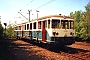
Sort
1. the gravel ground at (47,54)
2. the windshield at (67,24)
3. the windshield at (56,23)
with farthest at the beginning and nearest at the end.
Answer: the windshield at (67,24), the windshield at (56,23), the gravel ground at (47,54)

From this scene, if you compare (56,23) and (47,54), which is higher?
(56,23)

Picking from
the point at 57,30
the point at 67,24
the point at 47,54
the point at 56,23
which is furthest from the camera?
the point at 67,24

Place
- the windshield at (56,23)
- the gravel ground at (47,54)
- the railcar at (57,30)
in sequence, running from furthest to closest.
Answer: the windshield at (56,23), the railcar at (57,30), the gravel ground at (47,54)

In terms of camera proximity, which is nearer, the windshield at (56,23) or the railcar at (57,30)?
the railcar at (57,30)

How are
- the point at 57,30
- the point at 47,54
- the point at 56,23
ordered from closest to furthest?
the point at 47,54 < the point at 57,30 < the point at 56,23

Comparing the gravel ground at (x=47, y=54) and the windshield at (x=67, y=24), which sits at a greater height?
the windshield at (x=67, y=24)

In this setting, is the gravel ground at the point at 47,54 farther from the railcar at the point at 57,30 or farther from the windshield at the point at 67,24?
the windshield at the point at 67,24

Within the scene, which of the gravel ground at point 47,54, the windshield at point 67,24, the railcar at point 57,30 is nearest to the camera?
the gravel ground at point 47,54

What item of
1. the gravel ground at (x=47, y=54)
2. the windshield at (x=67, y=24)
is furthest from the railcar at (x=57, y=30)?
the gravel ground at (x=47, y=54)

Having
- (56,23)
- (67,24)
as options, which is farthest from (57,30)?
(67,24)

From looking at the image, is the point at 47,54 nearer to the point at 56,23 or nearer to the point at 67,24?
the point at 56,23

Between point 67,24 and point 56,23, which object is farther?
point 67,24

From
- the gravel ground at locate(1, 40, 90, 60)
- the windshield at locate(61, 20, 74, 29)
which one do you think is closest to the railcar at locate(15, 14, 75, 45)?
the windshield at locate(61, 20, 74, 29)

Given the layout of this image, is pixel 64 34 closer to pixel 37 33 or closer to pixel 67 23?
pixel 67 23
